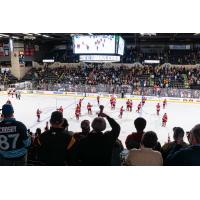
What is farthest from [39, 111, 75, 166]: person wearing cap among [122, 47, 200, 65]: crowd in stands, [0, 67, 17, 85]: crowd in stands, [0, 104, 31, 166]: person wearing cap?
[122, 47, 200, 65]: crowd in stands

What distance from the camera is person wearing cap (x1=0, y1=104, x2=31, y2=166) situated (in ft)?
10.0

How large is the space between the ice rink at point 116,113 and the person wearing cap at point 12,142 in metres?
8.03

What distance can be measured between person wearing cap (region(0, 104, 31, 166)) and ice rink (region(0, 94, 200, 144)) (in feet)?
26.3

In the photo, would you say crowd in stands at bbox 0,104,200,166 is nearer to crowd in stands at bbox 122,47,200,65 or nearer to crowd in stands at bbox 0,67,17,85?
crowd in stands at bbox 0,67,17,85

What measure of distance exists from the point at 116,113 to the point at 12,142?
13.7 metres

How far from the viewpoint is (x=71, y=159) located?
2.98 m

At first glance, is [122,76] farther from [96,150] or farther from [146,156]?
[146,156]

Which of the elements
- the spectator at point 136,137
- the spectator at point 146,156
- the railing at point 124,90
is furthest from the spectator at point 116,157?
the railing at point 124,90

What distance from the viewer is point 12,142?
10.0 ft

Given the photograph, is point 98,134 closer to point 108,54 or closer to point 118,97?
point 108,54

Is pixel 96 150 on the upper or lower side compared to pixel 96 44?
lower

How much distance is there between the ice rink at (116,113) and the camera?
13.3 meters

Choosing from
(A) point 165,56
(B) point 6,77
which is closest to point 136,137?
(A) point 165,56

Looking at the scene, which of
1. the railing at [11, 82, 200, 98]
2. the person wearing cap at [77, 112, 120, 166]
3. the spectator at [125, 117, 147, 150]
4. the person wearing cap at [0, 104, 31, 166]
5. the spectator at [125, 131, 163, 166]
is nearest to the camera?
the spectator at [125, 131, 163, 166]
